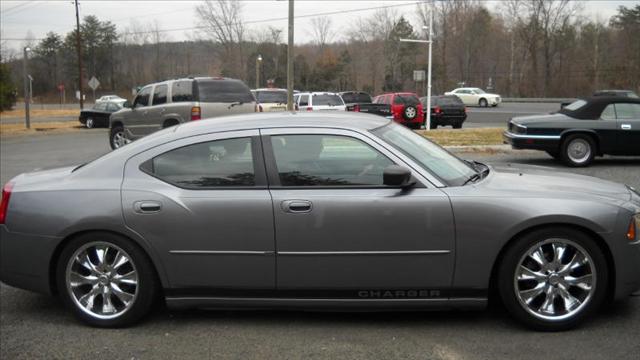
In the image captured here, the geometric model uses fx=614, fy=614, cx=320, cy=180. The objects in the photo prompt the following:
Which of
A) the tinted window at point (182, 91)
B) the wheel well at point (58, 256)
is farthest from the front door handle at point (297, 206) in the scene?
the tinted window at point (182, 91)

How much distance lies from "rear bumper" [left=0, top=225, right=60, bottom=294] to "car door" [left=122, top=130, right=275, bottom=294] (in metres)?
0.65

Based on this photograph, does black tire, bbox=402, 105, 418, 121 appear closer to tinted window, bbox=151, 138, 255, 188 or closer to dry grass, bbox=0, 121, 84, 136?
dry grass, bbox=0, 121, 84, 136

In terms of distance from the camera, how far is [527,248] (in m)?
3.89

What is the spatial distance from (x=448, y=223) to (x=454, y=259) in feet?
0.77

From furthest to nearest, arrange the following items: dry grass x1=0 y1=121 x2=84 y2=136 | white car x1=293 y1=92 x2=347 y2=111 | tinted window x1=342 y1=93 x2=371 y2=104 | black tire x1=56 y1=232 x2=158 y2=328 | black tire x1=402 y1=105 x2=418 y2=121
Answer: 1. tinted window x1=342 y1=93 x2=371 y2=104
2. dry grass x1=0 y1=121 x2=84 y2=136
3. black tire x1=402 y1=105 x2=418 y2=121
4. white car x1=293 y1=92 x2=347 y2=111
5. black tire x1=56 y1=232 x2=158 y2=328

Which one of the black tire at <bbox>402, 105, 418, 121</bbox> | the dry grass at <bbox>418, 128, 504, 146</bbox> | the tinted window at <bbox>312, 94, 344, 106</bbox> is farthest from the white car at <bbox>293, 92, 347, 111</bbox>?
the dry grass at <bbox>418, 128, 504, 146</bbox>

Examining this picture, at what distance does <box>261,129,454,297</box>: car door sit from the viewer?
154 inches

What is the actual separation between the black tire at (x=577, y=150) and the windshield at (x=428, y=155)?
8138 millimetres

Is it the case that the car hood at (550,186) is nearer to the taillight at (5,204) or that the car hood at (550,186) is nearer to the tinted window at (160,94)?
the taillight at (5,204)

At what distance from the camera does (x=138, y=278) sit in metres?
4.14

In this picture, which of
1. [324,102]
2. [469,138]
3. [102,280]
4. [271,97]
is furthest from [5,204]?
[271,97]

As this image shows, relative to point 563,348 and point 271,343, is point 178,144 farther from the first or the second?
point 563,348

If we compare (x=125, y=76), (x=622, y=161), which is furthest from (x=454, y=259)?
(x=125, y=76)

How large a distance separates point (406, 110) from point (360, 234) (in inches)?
861
